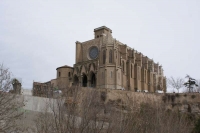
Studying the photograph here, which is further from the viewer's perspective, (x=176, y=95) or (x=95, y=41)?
(x=95, y=41)

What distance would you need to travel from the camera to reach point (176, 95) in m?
48.3

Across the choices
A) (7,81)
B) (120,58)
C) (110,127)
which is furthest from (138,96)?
(110,127)

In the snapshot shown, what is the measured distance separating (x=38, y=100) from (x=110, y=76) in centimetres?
2631

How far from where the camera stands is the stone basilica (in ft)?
177

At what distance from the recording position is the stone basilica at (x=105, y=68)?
53.8 m

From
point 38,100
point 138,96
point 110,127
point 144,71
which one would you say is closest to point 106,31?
point 144,71

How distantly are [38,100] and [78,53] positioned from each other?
33617 mm

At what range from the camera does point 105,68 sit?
53.7m

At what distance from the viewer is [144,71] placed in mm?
64625

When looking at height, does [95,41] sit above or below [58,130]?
above

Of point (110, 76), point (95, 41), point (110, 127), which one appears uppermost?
point (95, 41)

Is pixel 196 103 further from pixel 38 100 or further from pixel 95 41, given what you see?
pixel 38 100

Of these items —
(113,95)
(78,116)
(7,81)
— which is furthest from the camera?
(113,95)

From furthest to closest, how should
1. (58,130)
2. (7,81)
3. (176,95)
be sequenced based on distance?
(176,95) → (7,81) → (58,130)
